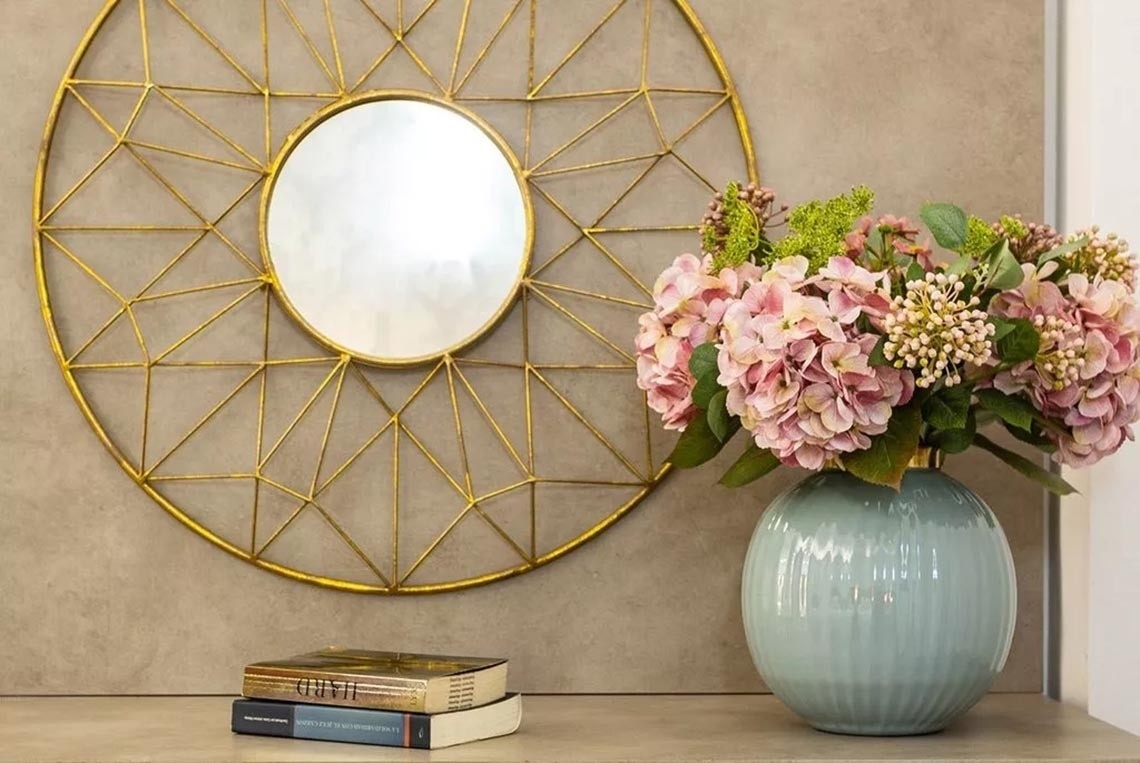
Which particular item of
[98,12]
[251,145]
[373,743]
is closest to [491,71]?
[251,145]

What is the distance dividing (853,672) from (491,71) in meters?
0.83

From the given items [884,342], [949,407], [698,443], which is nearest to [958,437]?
[949,407]

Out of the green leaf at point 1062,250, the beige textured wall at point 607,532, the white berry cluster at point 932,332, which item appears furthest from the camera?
the beige textured wall at point 607,532

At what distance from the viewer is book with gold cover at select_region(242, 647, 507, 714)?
50.3 inches

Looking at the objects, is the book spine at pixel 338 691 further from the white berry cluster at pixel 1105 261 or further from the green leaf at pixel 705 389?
the white berry cluster at pixel 1105 261

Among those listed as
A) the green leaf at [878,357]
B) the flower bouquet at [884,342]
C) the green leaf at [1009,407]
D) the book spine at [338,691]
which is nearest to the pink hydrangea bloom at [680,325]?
the flower bouquet at [884,342]

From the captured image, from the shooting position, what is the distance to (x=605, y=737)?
1.34 m

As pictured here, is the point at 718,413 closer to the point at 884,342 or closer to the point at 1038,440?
the point at 884,342

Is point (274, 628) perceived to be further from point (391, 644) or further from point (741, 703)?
point (741, 703)

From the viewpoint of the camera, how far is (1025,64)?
166 cm

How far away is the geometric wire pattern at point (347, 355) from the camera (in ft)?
5.28

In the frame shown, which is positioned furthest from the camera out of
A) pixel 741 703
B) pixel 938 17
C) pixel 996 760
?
pixel 938 17

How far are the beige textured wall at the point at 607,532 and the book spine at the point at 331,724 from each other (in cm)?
28

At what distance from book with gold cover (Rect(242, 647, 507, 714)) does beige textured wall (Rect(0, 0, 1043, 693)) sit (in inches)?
9.4
